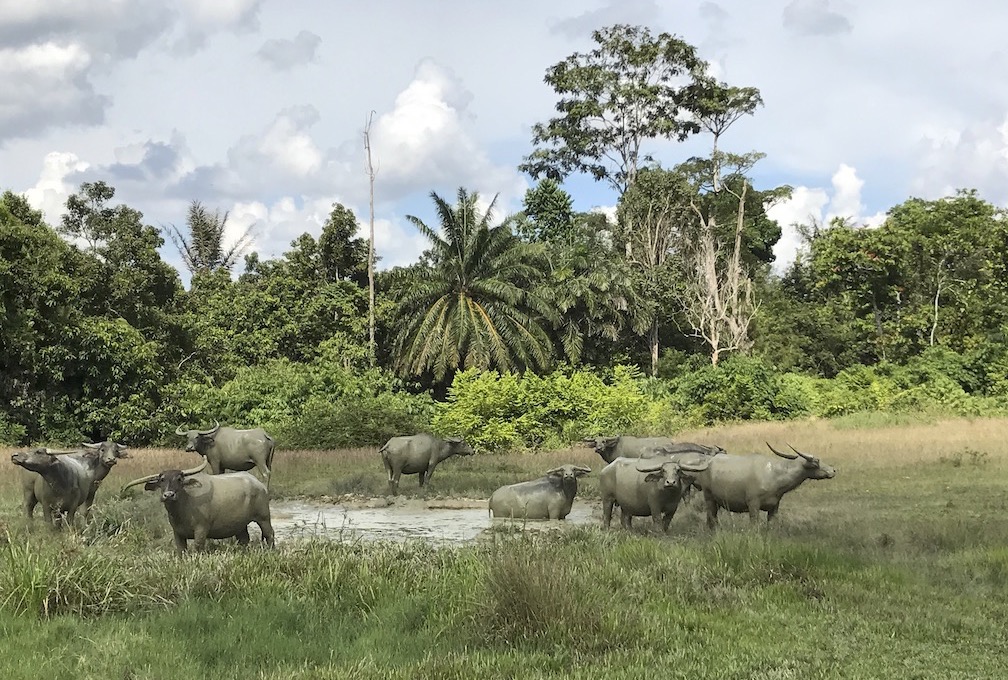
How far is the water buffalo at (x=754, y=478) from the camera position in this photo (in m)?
11.2

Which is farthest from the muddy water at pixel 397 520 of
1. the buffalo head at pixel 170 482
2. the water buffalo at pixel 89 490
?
the water buffalo at pixel 89 490

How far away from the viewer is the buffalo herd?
9.24 m

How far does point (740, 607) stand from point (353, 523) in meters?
6.86

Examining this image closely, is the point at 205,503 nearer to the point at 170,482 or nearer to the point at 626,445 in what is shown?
the point at 170,482

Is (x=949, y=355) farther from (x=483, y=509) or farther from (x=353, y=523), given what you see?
(x=353, y=523)

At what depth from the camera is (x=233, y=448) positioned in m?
15.4

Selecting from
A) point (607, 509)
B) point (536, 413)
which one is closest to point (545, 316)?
point (536, 413)

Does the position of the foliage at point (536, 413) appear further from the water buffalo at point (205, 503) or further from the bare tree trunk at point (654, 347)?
the water buffalo at point (205, 503)

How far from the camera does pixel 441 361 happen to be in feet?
108

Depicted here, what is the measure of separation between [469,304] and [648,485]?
2302cm

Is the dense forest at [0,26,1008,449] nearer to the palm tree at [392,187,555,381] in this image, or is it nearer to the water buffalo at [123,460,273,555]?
the palm tree at [392,187,555,381]

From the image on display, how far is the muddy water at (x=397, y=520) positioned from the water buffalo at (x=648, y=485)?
2.58 feet

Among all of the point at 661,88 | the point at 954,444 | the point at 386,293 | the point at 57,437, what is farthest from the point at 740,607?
the point at 661,88

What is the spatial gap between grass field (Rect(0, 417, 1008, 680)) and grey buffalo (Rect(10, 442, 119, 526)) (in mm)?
432
